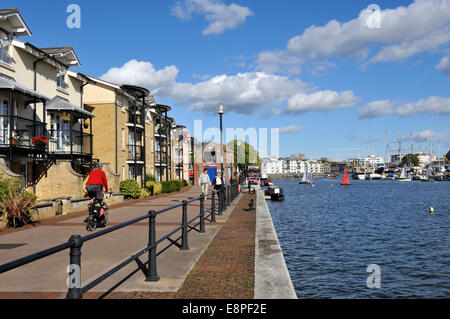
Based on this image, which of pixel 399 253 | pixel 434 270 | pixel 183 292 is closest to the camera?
pixel 183 292

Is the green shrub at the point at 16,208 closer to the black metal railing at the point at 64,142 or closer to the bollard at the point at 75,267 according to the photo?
the black metal railing at the point at 64,142

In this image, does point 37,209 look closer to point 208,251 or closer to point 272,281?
point 208,251

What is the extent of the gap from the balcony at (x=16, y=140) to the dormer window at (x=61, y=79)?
4687 millimetres

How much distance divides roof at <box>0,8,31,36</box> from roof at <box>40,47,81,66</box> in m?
4.09

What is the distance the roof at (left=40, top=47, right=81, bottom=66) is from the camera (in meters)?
24.7

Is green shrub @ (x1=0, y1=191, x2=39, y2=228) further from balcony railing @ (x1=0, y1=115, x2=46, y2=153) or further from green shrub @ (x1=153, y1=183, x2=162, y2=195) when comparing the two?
green shrub @ (x1=153, y1=183, x2=162, y2=195)

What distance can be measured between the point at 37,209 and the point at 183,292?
11060 mm

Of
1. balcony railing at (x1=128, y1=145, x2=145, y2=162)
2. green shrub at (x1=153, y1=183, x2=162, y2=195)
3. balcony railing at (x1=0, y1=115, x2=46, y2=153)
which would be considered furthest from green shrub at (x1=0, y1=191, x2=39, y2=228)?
balcony railing at (x1=128, y1=145, x2=145, y2=162)

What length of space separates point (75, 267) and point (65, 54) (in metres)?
24.0

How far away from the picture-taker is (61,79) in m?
25.0

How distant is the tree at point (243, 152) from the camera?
111m

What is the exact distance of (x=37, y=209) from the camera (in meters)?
14.7

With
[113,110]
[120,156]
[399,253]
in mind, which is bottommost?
[399,253]
